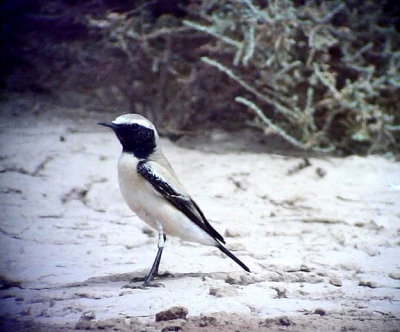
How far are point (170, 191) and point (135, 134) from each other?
248mm

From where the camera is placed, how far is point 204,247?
2.74 meters

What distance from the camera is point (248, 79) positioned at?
12.3 feet

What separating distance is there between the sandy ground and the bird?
0.51 ft

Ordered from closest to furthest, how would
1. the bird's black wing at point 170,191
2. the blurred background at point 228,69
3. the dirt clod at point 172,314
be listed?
the dirt clod at point 172,314 < the bird's black wing at point 170,191 < the blurred background at point 228,69

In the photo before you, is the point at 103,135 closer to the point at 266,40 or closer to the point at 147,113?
the point at 147,113

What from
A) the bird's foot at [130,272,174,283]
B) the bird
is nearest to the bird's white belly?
the bird

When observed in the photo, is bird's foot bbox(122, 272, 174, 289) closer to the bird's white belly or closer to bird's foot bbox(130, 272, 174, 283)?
bird's foot bbox(130, 272, 174, 283)

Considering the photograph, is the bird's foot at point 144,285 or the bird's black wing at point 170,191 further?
the bird's black wing at point 170,191

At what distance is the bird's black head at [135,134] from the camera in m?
2.18

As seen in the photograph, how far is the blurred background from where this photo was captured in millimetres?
3377

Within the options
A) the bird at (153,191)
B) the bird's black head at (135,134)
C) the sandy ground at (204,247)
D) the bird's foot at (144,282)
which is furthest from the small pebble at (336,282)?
the bird's black head at (135,134)

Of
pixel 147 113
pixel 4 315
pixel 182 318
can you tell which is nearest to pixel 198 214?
pixel 182 318

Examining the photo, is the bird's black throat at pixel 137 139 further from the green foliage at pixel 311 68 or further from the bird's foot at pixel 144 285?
the green foliage at pixel 311 68

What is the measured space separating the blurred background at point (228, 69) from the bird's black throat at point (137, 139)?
105 centimetres
